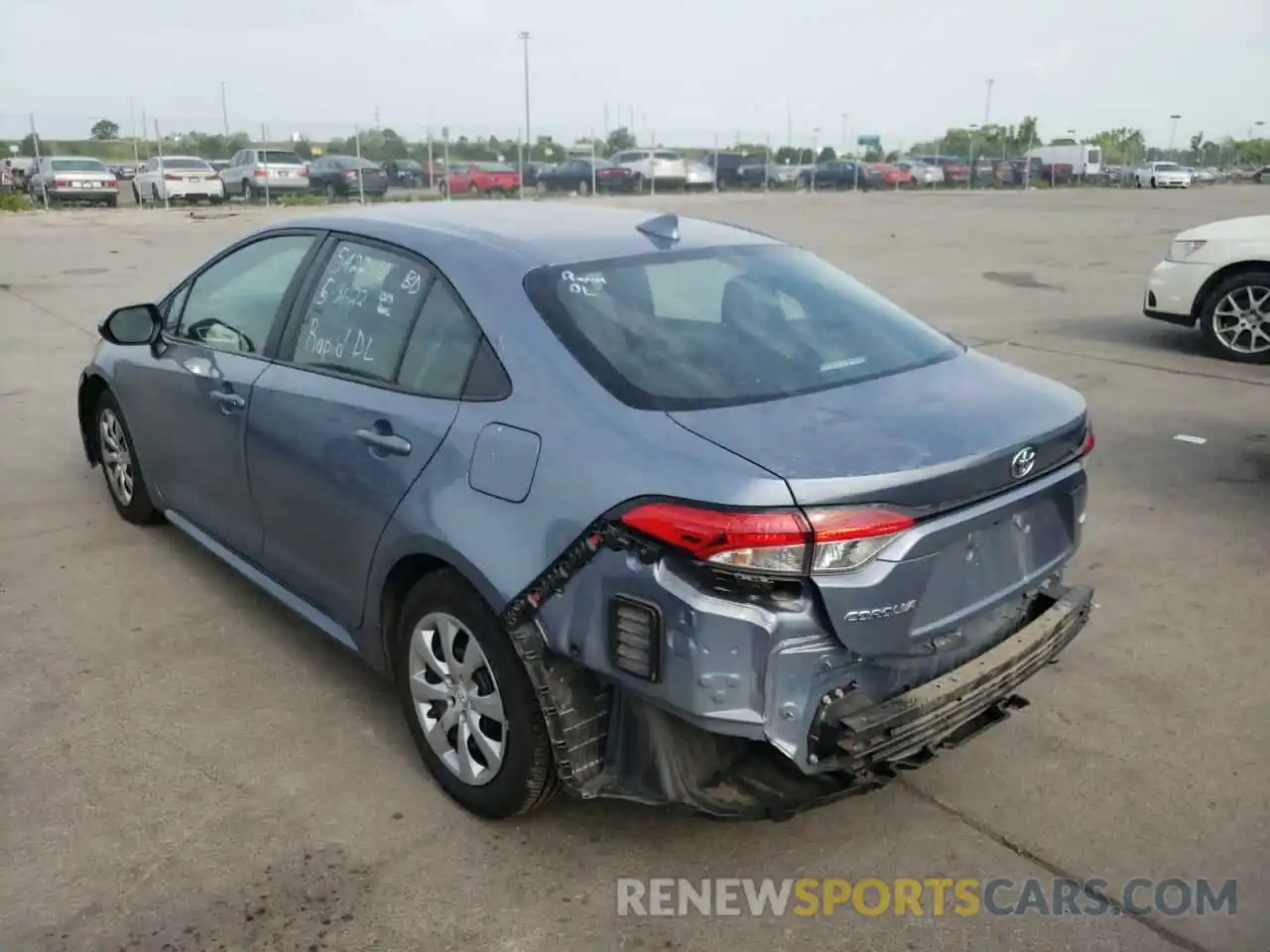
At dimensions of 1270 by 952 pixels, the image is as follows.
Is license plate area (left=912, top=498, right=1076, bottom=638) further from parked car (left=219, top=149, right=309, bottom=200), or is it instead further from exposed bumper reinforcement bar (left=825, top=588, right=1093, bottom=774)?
parked car (left=219, top=149, right=309, bottom=200)

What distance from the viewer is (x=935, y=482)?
2.55m

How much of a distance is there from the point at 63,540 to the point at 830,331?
3.82 metres

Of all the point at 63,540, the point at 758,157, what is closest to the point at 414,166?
the point at 758,157

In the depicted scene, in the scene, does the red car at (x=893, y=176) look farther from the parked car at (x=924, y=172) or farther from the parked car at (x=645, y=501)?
the parked car at (x=645, y=501)

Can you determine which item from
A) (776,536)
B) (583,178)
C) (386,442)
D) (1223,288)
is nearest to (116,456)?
(386,442)

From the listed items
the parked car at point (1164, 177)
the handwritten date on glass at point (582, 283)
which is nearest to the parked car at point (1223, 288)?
the handwritten date on glass at point (582, 283)

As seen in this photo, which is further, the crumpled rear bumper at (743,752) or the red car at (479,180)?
the red car at (479,180)

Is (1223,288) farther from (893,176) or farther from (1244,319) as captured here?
(893,176)

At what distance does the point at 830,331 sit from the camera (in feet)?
11.1

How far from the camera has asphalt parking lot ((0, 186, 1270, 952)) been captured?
2729mm

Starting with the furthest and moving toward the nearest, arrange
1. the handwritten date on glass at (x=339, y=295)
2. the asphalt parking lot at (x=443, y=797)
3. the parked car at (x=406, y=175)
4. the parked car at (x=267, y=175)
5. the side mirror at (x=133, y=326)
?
1. the parked car at (x=406, y=175)
2. the parked car at (x=267, y=175)
3. the side mirror at (x=133, y=326)
4. the handwritten date on glass at (x=339, y=295)
5. the asphalt parking lot at (x=443, y=797)

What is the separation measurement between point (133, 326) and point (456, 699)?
2472 mm
